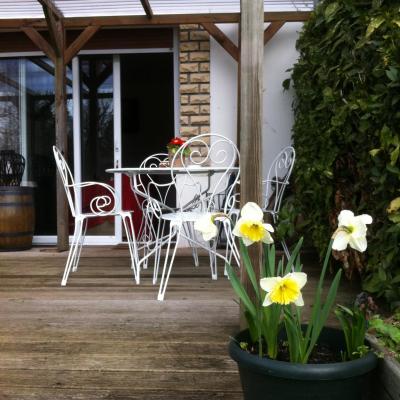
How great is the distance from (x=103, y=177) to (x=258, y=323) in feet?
12.4

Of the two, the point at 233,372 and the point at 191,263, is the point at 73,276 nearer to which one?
the point at 191,263

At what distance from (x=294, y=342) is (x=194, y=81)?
353cm

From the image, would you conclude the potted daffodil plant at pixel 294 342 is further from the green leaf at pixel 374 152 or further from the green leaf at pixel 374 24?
the green leaf at pixel 374 24

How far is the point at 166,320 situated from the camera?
6.85ft

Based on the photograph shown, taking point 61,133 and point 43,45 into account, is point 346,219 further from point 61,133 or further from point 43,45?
point 43,45

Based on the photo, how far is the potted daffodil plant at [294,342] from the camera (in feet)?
3.63

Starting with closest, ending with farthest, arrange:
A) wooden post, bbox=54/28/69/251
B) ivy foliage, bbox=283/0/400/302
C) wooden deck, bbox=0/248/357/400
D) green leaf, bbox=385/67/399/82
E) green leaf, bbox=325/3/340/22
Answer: wooden deck, bbox=0/248/357/400, green leaf, bbox=385/67/399/82, ivy foliage, bbox=283/0/400/302, green leaf, bbox=325/3/340/22, wooden post, bbox=54/28/69/251

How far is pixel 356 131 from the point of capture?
2.36m

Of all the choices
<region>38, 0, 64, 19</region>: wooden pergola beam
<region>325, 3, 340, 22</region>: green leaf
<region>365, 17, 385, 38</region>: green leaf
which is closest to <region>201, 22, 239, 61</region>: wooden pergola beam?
<region>38, 0, 64, 19</region>: wooden pergola beam

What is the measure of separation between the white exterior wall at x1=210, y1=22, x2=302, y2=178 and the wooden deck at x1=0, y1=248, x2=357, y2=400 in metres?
1.85

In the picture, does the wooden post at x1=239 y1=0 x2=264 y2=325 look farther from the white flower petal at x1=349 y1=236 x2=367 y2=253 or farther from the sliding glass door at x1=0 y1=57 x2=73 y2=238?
the sliding glass door at x1=0 y1=57 x2=73 y2=238

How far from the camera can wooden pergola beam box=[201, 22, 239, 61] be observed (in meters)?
4.14

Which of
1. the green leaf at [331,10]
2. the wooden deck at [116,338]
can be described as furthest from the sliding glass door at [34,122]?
the green leaf at [331,10]

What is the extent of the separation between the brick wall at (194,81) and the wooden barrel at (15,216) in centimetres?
153
